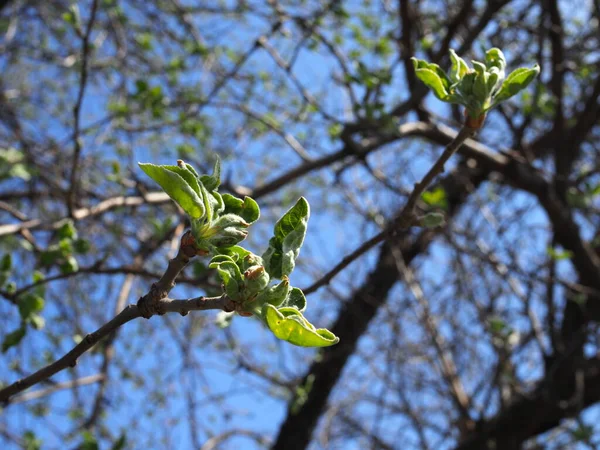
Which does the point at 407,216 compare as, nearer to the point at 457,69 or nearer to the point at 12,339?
the point at 457,69

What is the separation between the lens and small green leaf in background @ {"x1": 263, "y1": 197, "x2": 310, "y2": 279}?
0.90 metres

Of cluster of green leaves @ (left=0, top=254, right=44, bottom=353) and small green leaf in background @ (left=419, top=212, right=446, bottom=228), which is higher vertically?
small green leaf in background @ (left=419, top=212, right=446, bottom=228)

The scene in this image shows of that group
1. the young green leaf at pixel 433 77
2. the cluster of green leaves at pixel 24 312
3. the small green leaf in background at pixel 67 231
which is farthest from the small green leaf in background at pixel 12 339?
the young green leaf at pixel 433 77

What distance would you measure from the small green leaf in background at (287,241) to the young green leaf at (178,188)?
127 millimetres

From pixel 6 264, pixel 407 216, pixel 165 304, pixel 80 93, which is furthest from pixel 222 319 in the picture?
pixel 80 93

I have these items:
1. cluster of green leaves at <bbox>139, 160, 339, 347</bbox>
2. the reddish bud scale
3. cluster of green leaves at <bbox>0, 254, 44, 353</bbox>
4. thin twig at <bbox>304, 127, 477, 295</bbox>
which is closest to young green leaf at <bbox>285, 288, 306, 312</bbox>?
cluster of green leaves at <bbox>139, 160, 339, 347</bbox>

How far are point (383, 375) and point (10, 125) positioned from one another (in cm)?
342

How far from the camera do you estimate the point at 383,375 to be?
485cm

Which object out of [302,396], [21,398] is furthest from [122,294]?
[302,396]

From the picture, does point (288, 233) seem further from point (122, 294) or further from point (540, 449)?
point (540, 449)

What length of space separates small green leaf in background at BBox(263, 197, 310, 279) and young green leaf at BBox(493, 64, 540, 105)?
444 millimetres

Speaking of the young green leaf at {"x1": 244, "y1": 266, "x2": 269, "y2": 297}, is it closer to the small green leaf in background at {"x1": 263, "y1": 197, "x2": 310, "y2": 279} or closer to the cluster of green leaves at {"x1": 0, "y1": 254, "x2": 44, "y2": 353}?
the small green leaf in background at {"x1": 263, "y1": 197, "x2": 310, "y2": 279}

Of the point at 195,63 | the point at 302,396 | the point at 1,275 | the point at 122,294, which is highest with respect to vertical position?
the point at 195,63

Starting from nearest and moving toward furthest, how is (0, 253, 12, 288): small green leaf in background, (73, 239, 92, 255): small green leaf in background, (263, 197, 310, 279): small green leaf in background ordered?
(263, 197, 310, 279): small green leaf in background, (0, 253, 12, 288): small green leaf in background, (73, 239, 92, 255): small green leaf in background
